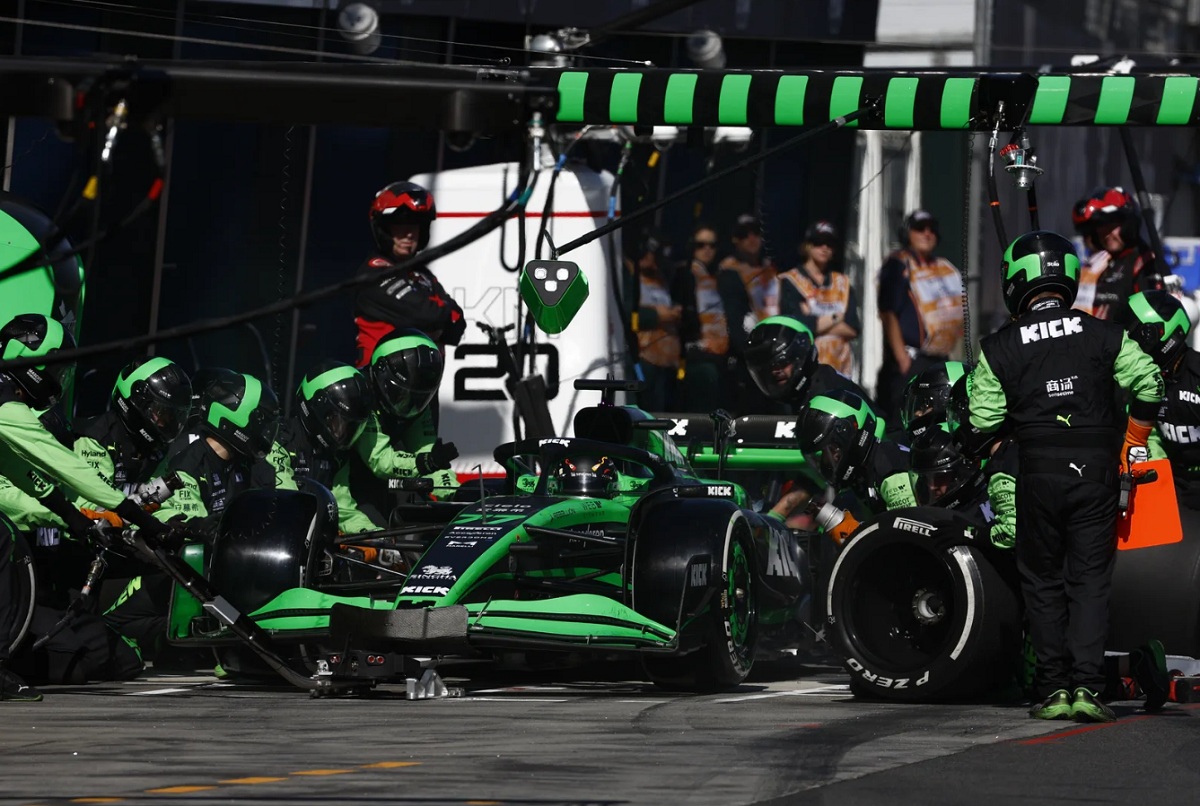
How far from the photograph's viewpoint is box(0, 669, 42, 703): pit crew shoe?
9422mm

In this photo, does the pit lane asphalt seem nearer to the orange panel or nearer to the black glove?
the orange panel

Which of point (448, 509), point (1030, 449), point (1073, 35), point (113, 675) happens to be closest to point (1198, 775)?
point (1030, 449)

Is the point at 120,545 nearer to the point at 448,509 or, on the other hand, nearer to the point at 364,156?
the point at 448,509

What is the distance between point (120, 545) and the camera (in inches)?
410

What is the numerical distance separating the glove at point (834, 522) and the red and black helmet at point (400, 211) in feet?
12.2

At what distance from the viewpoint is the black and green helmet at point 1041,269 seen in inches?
361

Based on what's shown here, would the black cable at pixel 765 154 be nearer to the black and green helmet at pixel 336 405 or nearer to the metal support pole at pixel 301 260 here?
the black and green helmet at pixel 336 405

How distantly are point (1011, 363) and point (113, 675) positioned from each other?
4769 mm

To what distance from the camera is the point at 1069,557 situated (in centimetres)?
883

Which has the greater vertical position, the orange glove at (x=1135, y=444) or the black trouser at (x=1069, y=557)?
the orange glove at (x=1135, y=444)

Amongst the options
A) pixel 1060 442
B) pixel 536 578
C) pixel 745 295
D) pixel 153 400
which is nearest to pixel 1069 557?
pixel 1060 442

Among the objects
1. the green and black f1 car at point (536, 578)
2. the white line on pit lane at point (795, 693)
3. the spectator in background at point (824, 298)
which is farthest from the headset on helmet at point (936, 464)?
A: the spectator in background at point (824, 298)

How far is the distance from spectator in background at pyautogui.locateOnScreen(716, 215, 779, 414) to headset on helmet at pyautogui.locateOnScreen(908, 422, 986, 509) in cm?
443

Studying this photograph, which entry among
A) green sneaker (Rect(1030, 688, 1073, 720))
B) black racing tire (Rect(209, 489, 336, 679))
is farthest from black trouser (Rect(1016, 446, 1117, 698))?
black racing tire (Rect(209, 489, 336, 679))
